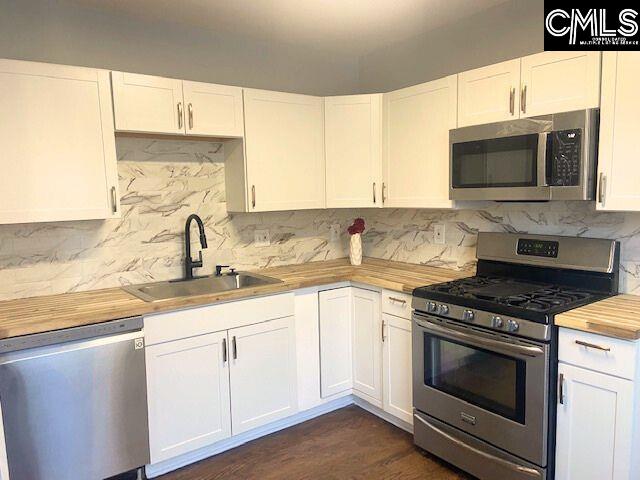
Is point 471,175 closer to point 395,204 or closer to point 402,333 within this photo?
point 395,204

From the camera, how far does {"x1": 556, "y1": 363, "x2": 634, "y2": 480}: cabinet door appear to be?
5.72 ft

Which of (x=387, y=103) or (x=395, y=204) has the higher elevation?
(x=387, y=103)

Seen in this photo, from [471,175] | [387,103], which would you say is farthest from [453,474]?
[387,103]

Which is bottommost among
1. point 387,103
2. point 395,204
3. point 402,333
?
point 402,333

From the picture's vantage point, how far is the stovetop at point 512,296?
6.44ft

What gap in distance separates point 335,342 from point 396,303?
1.81ft

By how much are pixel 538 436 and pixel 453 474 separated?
62 cm

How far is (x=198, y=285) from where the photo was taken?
2.93 metres

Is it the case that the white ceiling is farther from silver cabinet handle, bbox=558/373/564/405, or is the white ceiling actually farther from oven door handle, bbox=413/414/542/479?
oven door handle, bbox=413/414/542/479

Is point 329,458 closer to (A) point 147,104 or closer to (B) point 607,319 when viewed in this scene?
(B) point 607,319

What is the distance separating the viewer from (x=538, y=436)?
6.38 ft

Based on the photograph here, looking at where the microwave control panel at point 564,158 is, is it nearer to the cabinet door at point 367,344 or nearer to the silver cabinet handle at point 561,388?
the silver cabinet handle at point 561,388

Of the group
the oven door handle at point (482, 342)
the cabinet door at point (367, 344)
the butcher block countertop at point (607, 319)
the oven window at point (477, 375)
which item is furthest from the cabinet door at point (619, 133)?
the cabinet door at point (367, 344)

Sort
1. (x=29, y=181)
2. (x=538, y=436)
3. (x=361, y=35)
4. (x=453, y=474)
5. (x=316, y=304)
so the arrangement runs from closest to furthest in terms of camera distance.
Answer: (x=538, y=436) → (x=29, y=181) → (x=453, y=474) → (x=316, y=304) → (x=361, y=35)
